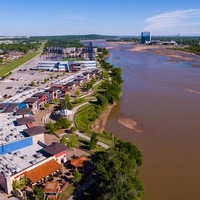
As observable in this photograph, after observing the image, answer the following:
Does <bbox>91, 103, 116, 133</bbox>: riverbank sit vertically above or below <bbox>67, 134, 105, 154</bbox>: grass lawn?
below

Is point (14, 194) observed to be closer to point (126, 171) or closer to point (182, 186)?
point (126, 171)

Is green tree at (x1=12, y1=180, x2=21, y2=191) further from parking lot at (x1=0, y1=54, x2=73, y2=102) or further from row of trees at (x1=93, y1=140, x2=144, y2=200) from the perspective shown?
parking lot at (x1=0, y1=54, x2=73, y2=102)

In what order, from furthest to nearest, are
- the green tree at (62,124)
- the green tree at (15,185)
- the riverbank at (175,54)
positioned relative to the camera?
the riverbank at (175,54), the green tree at (62,124), the green tree at (15,185)

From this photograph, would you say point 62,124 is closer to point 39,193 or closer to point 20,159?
point 20,159

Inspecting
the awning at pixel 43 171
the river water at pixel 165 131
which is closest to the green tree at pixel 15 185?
the awning at pixel 43 171

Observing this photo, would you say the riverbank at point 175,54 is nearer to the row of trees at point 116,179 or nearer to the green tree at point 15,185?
the row of trees at point 116,179

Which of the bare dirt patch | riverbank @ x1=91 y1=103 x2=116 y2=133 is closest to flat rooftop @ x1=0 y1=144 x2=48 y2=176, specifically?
riverbank @ x1=91 y1=103 x2=116 y2=133

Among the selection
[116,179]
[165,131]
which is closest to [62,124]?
[165,131]

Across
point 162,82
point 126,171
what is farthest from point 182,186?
point 162,82
